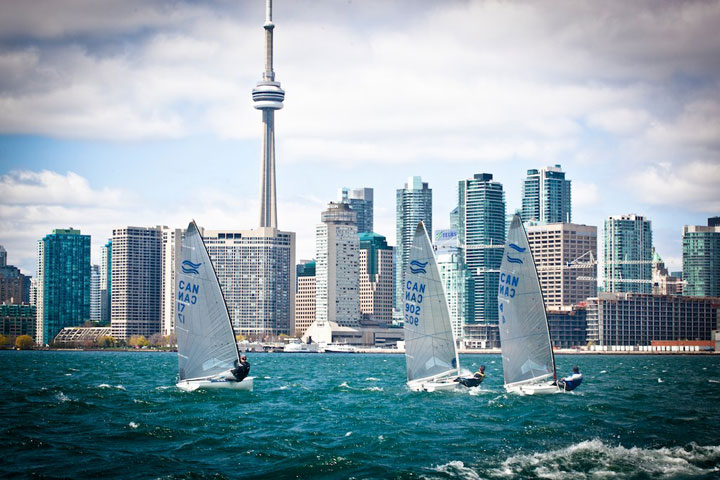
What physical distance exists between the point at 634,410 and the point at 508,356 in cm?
1083

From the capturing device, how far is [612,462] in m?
45.2

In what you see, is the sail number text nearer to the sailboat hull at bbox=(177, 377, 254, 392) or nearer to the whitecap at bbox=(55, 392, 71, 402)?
the sailboat hull at bbox=(177, 377, 254, 392)

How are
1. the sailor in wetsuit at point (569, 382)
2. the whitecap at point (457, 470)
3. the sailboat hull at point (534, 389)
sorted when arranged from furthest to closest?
the sailor in wetsuit at point (569, 382) → the sailboat hull at point (534, 389) → the whitecap at point (457, 470)

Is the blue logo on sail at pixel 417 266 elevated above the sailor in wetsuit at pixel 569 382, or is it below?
above

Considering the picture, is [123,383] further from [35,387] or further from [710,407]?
[710,407]

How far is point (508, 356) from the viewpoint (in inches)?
2960

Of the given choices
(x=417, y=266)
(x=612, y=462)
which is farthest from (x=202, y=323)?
(x=612, y=462)

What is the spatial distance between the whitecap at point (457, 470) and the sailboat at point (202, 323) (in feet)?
110

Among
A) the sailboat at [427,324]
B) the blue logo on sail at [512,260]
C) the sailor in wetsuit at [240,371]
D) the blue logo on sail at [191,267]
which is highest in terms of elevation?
the blue logo on sail at [512,260]

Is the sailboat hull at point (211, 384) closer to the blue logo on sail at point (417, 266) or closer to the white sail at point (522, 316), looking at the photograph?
the blue logo on sail at point (417, 266)

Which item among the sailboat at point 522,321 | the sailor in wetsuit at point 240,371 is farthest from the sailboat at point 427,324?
the sailor in wetsuit at point 240,371

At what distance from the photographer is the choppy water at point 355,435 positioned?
1738 inches

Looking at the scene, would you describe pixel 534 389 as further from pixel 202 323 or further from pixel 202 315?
pixel 202 315

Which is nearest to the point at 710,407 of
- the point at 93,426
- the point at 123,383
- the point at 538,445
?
the point at 538,445
